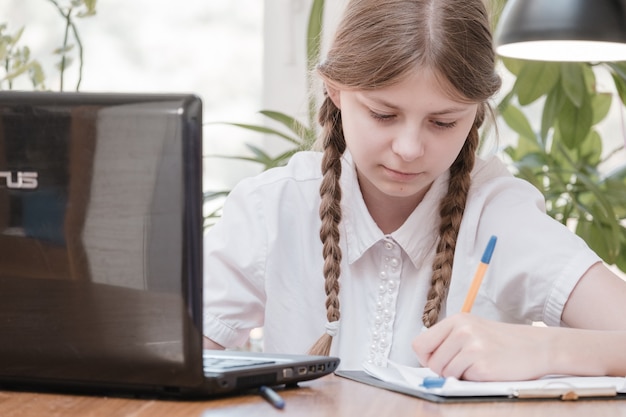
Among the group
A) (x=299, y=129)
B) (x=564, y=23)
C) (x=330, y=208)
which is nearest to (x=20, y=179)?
(x=330, y=208)

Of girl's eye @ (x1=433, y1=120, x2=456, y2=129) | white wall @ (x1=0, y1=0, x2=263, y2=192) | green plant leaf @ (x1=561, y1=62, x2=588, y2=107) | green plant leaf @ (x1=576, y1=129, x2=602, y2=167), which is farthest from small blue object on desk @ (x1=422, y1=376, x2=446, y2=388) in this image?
white wall @ (x1=0, y1=0, x2=263, y2=192)

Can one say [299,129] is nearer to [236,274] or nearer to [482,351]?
[236,274]

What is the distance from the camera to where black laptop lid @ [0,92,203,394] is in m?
0.75

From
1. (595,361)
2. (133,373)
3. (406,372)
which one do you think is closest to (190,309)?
(133,373)

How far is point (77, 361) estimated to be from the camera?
0.78m

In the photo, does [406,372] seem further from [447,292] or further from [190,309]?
[447,292]

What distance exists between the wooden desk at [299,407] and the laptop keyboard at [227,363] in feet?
0.11

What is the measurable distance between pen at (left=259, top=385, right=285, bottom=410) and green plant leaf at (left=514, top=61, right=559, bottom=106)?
1.43 meters

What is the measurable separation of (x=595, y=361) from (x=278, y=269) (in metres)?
0.55

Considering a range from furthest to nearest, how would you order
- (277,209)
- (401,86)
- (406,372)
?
(277,209) → (401,86) → (406,372)

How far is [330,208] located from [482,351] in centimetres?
51

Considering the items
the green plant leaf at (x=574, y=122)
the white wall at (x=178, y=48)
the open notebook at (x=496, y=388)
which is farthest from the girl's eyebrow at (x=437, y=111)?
the white wall at (x=178, y=48)

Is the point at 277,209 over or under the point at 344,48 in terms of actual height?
under

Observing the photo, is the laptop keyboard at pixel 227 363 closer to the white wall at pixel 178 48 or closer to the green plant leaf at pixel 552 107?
the green plant leaf at pixel 552 107
